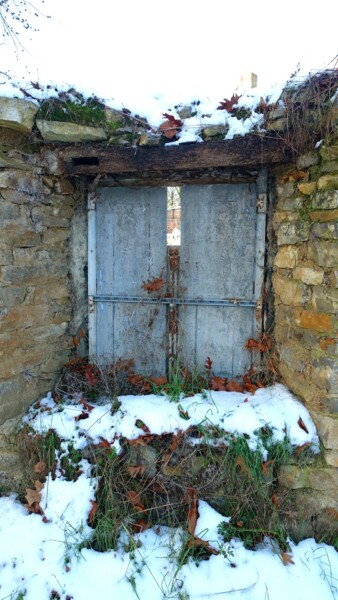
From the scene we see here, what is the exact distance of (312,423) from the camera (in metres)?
2.46

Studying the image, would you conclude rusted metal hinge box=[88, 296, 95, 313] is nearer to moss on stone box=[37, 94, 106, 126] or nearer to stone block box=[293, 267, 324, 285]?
moss on stone box=[37, 94, 106, 126]

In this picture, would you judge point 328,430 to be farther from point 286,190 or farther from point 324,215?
point 286,190

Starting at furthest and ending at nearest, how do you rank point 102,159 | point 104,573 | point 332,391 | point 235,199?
point 235,199, point 102,159, point 332,391, point 104,573

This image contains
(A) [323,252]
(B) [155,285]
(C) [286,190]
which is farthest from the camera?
(B) [155,285]

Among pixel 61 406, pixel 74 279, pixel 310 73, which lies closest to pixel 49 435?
pixel 61 406

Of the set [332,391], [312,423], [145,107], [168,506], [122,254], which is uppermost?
[145,107]

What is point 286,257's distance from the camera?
2.67m

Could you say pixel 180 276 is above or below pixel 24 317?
above

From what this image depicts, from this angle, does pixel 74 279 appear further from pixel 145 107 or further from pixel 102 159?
pixel 145 107

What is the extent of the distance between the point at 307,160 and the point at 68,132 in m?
1.64

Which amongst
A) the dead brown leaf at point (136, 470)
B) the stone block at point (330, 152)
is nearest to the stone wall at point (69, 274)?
the stone block at point (330, 152)

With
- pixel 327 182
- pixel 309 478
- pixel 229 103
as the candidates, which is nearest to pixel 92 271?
pixel 229 103

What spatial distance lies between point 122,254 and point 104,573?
2.21m

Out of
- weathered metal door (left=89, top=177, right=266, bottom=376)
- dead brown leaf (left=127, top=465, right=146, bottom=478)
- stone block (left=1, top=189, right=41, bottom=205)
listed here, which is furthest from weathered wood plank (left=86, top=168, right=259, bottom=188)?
dead brown leaf (left=127, top=465, right=146, bottom=478)
